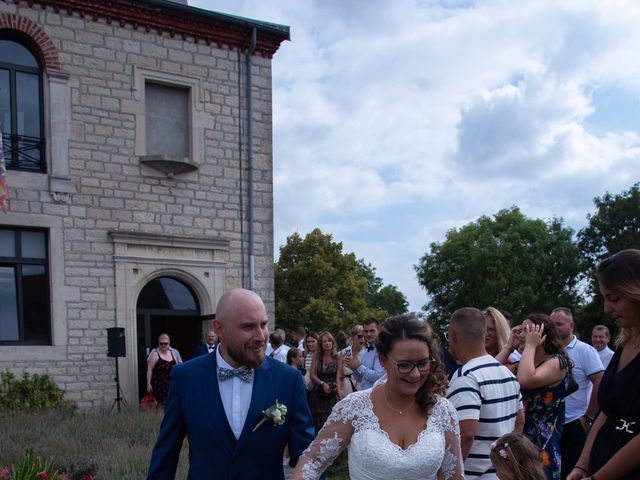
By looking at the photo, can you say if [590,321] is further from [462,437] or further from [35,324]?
[462,437]

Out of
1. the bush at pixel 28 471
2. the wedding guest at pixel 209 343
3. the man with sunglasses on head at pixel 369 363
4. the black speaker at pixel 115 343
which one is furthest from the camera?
the wedding guest at pixel 209 343

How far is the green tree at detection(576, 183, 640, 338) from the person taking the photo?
38.3m

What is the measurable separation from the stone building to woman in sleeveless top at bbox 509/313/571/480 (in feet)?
34.2

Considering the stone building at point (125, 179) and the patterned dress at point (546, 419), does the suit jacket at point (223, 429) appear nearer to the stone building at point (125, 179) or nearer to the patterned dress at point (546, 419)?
the patterned dress at point (546, 419)

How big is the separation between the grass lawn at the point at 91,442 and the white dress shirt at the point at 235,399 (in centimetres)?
428

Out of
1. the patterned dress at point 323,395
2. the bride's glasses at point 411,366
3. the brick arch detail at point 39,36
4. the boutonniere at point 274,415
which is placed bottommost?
Answer: the patterned dress at point 323,395

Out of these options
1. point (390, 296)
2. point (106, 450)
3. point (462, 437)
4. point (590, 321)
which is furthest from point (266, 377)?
point (390, 296)

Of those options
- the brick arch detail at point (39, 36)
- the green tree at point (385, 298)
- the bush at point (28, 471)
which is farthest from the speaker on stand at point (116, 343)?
the green tree at point (385, 298)

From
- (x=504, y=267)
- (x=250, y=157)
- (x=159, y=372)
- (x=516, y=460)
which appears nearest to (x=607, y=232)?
(x=504, y=267)

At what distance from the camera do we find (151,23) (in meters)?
15.7

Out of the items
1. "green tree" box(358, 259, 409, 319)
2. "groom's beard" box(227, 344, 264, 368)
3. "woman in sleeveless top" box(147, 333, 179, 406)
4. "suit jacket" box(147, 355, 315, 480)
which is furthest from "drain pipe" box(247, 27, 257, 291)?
"green tree" box(358, 259, 409, 319)

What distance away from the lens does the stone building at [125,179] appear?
14344 millimetres

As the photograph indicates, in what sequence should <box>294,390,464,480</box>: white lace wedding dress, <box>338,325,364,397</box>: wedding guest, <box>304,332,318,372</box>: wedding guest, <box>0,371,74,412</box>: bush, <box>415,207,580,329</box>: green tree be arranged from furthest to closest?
<box>415,207,580,329</box>: green tree < <box>0,371,74,412</box>: bush < <box>304,332,318,372</box>: wedding guest < <box>338,325,364,397</box>: wedding guest < <box>294,390,464,480</box>: white lace wedding dress

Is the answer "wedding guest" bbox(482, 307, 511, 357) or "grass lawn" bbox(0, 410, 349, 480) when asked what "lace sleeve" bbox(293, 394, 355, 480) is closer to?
"wedding guest" bbox(482, 307, 511, 357)
